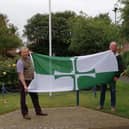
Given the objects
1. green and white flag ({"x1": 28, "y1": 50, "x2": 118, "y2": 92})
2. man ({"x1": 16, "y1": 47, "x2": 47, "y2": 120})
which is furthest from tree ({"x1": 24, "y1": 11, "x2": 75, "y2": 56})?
man ({"x1": 16, "y1": 47, "x2": 47, "y2": 120})

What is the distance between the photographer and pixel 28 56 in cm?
1176

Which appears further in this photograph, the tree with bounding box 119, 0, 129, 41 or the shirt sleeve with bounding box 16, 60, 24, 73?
the tree with bounding box 119, 0, 129, 41

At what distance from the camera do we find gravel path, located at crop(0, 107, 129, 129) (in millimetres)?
10531

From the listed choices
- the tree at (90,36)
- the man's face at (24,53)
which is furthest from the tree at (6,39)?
the man's face at (24,53)

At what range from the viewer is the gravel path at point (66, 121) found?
34.6 feet

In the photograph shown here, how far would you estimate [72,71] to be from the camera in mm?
12688

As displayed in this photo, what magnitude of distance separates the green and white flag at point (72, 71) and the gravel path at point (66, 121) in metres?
0.73

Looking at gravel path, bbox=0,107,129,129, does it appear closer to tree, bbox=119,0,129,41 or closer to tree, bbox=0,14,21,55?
tree, bbox=119,0,129,41

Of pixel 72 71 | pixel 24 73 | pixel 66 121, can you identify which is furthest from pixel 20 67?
pixel 72 71

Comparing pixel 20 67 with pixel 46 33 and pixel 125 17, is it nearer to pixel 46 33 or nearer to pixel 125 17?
pixel 125 17

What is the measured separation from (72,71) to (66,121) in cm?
189

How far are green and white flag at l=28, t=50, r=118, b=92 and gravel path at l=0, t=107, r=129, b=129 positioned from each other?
0.73 meters

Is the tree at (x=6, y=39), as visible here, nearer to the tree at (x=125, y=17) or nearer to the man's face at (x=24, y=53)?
the tree at (x=125, y=17)

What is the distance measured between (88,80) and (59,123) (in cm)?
219
